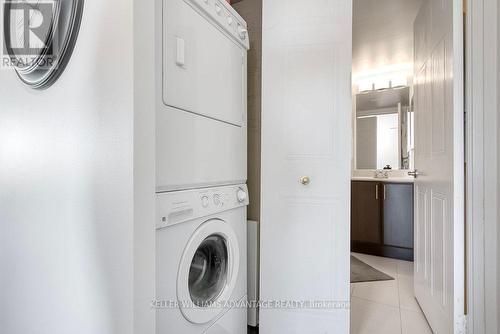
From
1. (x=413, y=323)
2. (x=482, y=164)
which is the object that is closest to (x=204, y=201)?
(x=482, y=164)

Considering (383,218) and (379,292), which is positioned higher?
(383,218)

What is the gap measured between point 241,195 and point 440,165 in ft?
3.80

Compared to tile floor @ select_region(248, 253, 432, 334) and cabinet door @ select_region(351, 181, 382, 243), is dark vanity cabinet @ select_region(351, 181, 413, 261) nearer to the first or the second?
cabinet door @ select_region(351, 181, 382, 243)

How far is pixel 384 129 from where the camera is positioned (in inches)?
136

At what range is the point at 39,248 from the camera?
1.04 meters

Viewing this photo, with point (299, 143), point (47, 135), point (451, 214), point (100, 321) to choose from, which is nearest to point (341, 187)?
point (299, 143)

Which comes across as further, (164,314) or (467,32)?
(467,32)

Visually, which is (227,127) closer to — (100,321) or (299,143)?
(299,143)

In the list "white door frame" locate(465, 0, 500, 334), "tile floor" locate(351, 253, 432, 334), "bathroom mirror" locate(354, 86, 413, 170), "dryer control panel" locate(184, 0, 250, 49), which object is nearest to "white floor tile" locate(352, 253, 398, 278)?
"tile floor" locate(351, 253, 432, 334)

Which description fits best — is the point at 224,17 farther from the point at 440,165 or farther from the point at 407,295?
the point at 407,295

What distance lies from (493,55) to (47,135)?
73.7 inches

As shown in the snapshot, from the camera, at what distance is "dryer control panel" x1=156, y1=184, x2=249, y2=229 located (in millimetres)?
958

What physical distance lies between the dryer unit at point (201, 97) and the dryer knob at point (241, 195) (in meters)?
0.07

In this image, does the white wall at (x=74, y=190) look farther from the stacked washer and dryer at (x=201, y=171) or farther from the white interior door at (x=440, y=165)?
the white interior door at (x=440, y=165)
